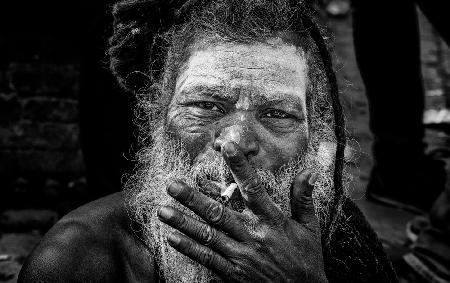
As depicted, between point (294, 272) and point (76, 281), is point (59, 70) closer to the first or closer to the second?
point (76, 281)

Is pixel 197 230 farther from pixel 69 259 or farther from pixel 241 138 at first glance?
pixel 69 259

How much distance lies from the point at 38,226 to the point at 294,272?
10.5 feet

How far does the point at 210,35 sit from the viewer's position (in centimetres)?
195

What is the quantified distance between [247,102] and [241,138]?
195 mm

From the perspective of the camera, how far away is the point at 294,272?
4.57ft

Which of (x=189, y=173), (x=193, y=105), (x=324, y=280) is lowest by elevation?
(x=324, y=280)

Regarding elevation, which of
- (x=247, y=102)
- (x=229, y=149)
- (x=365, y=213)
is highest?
(x=247, y=102)

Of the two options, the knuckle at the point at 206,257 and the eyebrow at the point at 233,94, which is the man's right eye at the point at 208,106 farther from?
the knuckle at the point at 206,257

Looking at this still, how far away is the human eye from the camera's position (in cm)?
184

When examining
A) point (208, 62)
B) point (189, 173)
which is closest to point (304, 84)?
point (208, 62)

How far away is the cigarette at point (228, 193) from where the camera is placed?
1.51 m

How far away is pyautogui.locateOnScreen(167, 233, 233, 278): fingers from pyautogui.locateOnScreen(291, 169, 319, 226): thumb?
1.04 ft

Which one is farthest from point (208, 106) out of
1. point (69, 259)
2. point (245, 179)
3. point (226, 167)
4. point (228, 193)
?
point (69, 259)

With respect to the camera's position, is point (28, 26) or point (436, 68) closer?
point (28, 26)
